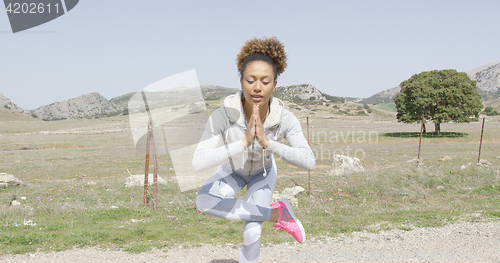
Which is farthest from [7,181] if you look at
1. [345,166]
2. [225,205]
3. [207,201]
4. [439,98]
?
[439,98]

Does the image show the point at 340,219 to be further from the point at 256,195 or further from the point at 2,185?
the point at 2,185

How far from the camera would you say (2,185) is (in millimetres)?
10953

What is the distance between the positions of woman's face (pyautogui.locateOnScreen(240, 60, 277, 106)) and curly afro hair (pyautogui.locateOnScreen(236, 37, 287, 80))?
0.05 meters

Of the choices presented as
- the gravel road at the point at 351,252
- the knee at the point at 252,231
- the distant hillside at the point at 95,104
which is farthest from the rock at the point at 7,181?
the knee at the point at 252,231

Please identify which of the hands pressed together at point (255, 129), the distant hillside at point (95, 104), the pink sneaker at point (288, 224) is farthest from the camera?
the distant hillside at point (95, 104)

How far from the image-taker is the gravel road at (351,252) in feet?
15.9

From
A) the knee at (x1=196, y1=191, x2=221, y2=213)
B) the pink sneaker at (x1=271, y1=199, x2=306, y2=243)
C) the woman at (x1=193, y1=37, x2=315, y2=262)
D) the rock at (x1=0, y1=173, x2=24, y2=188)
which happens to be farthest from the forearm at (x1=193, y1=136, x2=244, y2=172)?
the rock at (x1=0, y1=173, x2=24, y2=188)

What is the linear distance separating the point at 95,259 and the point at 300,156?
4.08 metres

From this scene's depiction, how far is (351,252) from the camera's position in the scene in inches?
201

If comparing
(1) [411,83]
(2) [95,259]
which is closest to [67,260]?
(2) [95,259]

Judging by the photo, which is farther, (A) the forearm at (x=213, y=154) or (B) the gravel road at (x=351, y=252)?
(B) the gravel road at (x=351, y=252)

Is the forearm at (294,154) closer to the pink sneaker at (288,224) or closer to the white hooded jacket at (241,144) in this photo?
the white hooded jacket at (241,144)

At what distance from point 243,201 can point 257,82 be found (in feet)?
3.05

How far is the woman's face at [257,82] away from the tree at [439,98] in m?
37.7
